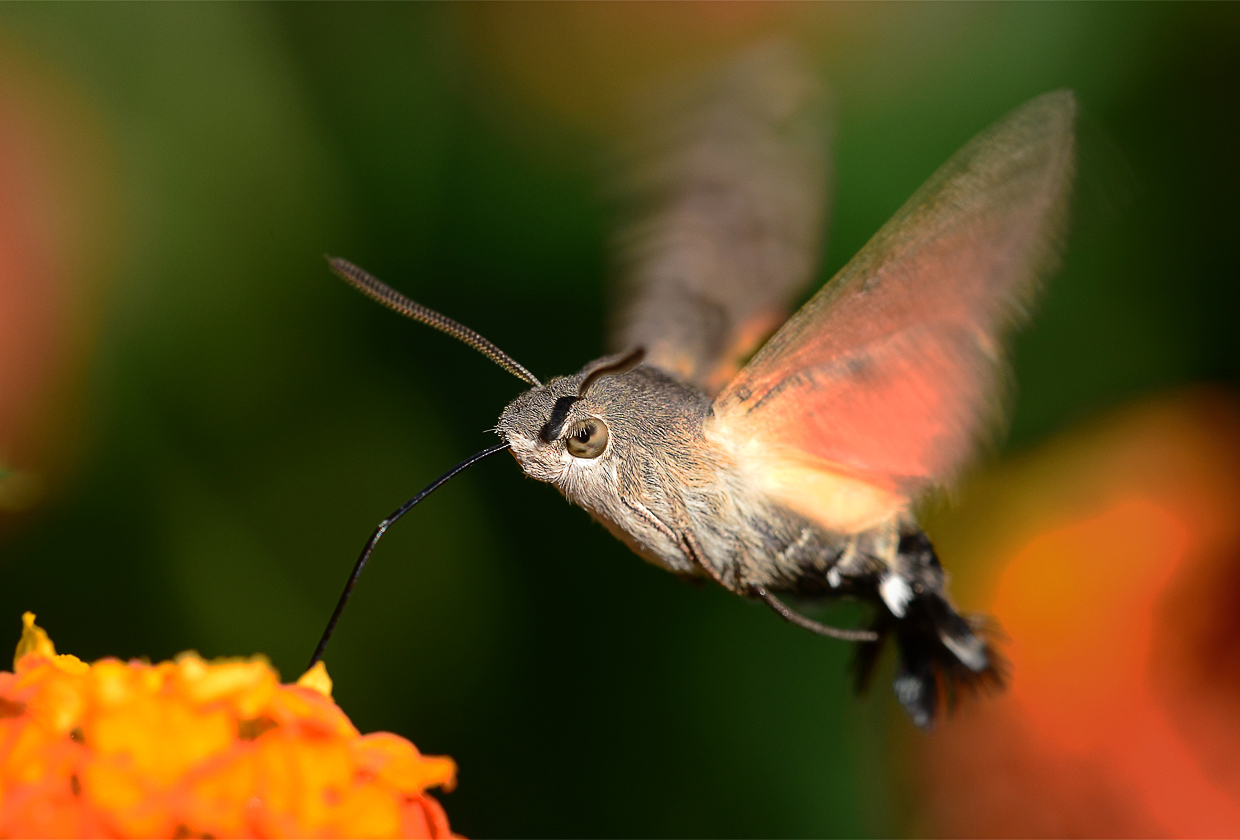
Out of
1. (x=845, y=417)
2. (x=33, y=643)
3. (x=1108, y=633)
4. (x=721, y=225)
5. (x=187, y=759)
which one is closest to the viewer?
(x=187, y=759)

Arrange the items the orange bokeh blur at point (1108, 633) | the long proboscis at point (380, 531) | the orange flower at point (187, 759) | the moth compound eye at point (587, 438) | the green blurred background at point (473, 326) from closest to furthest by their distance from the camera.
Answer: the orange flower at point (187, 759), the long proboscis at point (380, 531), the moth compound eye at point (587, 438), the orange bokeh blur at point (1108, 633), the green blurred background at point (473, 326)

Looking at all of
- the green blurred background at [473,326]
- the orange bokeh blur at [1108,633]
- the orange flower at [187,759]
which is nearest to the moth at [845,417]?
the orange flower at [187,759]

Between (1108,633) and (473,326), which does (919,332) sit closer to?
(1108,633)

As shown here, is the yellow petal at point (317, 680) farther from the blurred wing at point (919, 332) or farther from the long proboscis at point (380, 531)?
the blurred wing at point (919, 332)

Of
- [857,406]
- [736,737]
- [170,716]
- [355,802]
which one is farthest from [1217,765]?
[170,716]

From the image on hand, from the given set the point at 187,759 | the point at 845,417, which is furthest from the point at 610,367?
the point at 187,759

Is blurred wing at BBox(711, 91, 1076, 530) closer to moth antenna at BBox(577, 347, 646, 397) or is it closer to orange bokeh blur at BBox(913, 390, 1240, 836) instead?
moth antenna at BBox(577, 347, 646, 397)

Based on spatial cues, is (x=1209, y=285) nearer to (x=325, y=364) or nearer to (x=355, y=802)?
(x=325, y=364)

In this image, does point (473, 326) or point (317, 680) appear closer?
point (317, 680)
